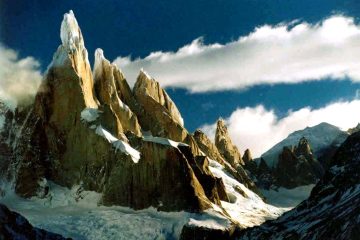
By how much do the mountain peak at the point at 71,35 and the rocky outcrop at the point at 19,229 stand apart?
4691cm

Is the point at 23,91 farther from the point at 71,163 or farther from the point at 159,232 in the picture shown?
the point at 159,232

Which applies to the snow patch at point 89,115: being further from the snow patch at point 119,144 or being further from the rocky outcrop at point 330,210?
the rocky outcrop at point 330,210

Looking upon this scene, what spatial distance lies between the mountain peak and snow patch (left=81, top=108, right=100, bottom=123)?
13464 mm

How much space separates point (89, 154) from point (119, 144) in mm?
6590

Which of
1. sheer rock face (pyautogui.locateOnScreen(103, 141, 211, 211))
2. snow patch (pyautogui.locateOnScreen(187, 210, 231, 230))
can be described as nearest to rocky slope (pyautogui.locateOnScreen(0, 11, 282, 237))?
sheer rock face (pyautogui.locateOnScreen(103, 141, 211, 211))

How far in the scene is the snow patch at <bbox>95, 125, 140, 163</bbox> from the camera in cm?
18112

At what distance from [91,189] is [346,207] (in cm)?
7450

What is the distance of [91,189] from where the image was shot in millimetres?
179750

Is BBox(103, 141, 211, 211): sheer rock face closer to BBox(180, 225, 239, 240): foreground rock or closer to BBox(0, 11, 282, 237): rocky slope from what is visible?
BBox(0, 11, 282, 237): rocky slope

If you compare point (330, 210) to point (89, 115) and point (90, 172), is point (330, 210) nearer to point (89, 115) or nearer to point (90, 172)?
point (90, 172)

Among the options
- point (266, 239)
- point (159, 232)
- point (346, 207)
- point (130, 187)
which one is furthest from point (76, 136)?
point (346, 207)

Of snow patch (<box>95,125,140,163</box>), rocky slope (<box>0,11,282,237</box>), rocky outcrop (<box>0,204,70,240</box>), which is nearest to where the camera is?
rocky outcrop (<box>0,204,70,240</box>)

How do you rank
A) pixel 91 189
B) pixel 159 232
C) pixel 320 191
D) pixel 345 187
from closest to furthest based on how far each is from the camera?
pixel 345 187 → pixel 320 191 → pixel 159 232 → pixel 91 189

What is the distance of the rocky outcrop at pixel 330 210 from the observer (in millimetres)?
111188
